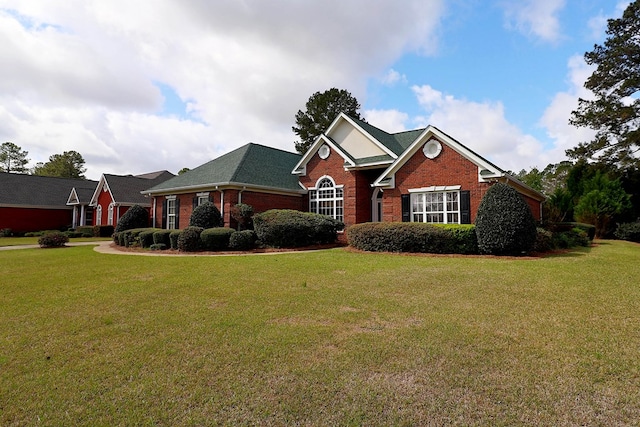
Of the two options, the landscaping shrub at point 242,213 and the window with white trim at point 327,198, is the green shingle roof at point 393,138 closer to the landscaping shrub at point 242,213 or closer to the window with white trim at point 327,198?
the window with white trim at point 327,198

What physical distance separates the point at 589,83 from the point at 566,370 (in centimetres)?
3110

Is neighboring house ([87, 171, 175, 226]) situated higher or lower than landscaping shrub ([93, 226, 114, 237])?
higher

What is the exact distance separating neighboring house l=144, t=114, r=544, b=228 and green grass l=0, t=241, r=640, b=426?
880 centimetres

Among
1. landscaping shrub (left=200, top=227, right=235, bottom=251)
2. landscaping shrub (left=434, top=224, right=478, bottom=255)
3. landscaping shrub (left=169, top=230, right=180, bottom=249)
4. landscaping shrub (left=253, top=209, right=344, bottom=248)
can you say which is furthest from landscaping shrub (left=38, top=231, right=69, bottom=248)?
landscaping shrub (left=434, top=224, right=478, bottom=255)

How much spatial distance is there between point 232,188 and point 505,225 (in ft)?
45.0

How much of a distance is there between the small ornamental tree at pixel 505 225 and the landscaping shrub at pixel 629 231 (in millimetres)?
15467

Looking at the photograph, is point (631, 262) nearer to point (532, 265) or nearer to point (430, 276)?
point (532, 265)

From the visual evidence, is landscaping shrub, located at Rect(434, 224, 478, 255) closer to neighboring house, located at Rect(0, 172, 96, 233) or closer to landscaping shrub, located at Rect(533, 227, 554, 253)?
landscaping shrub, located at Rect(533, 227, 554, 253)

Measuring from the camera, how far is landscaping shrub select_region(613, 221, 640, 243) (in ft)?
75.1

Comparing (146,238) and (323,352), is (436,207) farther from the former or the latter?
(146,238)

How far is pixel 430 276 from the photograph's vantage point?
9.10 m

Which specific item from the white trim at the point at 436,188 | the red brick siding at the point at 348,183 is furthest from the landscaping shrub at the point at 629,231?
the red brick siding at the point at 348,183

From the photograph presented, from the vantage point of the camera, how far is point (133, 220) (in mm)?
23328

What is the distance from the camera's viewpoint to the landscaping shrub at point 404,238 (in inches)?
554
